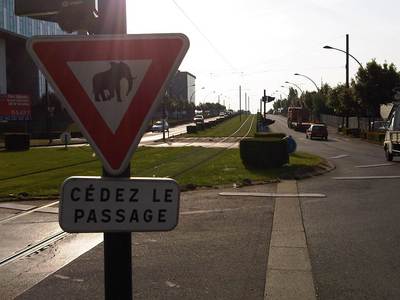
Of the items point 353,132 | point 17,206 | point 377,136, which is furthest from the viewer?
point 353,132

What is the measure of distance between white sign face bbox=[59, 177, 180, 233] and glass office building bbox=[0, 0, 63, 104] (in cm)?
8257

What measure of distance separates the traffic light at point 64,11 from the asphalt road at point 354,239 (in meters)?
3.67

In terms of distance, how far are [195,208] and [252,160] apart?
31.4 feet

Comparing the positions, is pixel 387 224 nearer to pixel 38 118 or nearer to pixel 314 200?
pixel 314 200

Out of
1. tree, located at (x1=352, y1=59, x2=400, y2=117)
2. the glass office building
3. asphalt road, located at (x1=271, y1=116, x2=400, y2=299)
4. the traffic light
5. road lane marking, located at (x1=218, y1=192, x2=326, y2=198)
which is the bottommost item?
road lane marking, located at (x1=218, y1=192, x2=326, y2=198)

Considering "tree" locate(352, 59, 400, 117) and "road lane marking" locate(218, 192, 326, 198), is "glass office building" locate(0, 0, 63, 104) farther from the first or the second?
"road lane marking" locate(218, 192, 326, 198)

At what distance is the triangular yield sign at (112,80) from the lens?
282 cm

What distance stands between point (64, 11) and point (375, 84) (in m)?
56.5

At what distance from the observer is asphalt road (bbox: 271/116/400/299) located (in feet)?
19.9

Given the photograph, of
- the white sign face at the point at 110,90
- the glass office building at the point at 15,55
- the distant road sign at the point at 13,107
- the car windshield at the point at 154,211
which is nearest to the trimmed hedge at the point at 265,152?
the car windshield at the point at 154,211

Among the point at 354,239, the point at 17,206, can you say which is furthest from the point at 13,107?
the point at 354,239

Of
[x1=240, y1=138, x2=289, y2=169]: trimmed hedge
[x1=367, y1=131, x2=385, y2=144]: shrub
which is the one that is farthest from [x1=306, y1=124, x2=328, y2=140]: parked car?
[x1=240, y1=138, x2=289, y2=169]: trimmed hedge

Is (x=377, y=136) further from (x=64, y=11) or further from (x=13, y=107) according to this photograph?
(x=64, y=11)

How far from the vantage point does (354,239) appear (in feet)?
27.9
